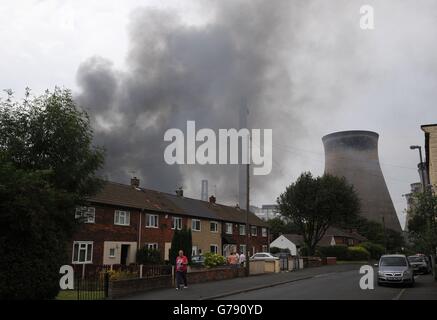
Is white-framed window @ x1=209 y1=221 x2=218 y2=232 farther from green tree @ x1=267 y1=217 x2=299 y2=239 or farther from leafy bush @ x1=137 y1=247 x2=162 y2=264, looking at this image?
green tree @ x1=267 y1=217 x2=299 y2=239

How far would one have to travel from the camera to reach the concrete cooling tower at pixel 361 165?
7569 centimetres

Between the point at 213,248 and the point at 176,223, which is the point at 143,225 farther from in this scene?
the point at 213,248

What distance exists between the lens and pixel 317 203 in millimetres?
49031

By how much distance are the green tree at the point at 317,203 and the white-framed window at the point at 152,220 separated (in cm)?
1965

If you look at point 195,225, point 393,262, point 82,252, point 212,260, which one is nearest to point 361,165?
point 195,225

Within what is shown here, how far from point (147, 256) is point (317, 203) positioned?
2348cm

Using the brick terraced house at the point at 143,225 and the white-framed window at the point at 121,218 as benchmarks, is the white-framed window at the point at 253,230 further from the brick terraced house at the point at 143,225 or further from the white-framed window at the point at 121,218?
the white-framed window at the point at 121,218

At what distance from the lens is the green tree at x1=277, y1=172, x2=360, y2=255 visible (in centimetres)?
4931

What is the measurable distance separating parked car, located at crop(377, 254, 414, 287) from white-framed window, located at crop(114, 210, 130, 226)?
18.7 metres

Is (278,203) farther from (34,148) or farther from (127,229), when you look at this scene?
(34,148)

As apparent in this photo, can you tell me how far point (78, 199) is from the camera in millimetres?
15617

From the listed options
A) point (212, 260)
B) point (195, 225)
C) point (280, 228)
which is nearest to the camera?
point (212, 260)

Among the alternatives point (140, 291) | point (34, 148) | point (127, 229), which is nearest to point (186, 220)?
point (127, 229)

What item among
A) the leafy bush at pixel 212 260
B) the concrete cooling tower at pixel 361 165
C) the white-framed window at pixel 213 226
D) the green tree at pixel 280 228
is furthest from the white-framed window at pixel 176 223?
the green tree at pixel 280 228
